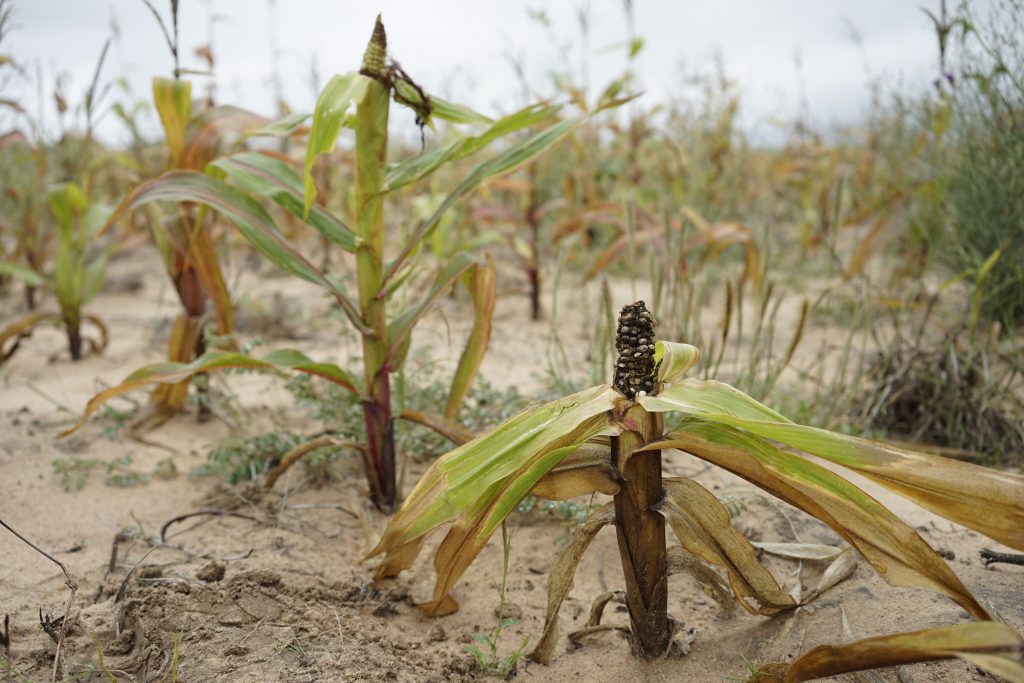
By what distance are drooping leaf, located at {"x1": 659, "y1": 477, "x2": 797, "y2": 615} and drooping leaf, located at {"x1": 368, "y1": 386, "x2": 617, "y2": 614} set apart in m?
0.18

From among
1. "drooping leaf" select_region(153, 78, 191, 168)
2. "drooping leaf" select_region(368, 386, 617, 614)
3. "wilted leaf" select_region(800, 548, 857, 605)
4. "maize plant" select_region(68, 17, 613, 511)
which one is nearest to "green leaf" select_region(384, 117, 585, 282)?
"maize plant" select_region(68, 17, 613, 511)

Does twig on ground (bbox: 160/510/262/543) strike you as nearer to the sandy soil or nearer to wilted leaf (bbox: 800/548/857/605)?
the sandy soil

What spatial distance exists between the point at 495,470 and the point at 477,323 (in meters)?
0.64

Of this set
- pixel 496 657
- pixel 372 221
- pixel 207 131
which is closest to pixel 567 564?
pixel 496 657

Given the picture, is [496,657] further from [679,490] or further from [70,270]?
[70,270]

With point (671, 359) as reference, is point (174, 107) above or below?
above

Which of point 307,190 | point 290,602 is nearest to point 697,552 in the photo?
point 290,602

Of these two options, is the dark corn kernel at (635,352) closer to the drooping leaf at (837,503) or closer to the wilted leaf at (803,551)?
the drooping leaf at (837,503)

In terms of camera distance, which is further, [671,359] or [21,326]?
[21,326]

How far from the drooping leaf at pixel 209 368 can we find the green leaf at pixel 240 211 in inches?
5.6

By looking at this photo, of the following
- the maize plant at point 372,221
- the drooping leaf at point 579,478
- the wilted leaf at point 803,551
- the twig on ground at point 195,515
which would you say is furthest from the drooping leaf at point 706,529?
the twig on ground at point 195,515

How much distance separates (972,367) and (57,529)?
2548 mm

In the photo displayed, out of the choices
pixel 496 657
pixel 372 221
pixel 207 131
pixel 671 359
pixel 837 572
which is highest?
pixel 207 131

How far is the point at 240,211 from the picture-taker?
172cm
